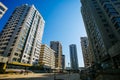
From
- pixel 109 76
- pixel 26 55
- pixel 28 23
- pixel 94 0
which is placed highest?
pixel 94 0

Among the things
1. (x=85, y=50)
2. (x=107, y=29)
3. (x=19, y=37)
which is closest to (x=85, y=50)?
(x=85, y=50)

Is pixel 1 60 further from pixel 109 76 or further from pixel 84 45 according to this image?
pixel 84 45

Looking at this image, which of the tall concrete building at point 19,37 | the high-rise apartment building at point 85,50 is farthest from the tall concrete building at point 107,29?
the high-rise apartment building at point 85,50

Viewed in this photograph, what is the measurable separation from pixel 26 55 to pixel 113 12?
51762mm

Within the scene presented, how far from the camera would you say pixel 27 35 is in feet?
214

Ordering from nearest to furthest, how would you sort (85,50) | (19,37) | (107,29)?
(107,29)
(19,37)
(85,50)

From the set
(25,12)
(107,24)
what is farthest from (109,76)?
(25,12)

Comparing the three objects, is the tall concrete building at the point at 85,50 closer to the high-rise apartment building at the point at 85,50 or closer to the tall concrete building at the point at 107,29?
the high-rise apartment building at the point at 85,50

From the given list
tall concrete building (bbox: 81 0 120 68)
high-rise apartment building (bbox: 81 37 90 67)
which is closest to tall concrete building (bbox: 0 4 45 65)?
tall concrete building (bbox: 81 0 120 68)

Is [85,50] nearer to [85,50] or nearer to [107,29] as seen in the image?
[85,50]

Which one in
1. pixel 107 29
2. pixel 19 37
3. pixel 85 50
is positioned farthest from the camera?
pixel 85 50

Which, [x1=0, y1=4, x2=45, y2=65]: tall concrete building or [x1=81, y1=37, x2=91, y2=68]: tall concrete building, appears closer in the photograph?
[x1=0, y1=4, x2=45, y2=65]: tall concrete building

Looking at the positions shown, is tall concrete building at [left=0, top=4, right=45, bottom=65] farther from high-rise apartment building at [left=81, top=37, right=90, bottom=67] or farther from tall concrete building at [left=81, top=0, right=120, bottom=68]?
high-rise apartment building at [left=81, top=37, right=90, bottom=67]

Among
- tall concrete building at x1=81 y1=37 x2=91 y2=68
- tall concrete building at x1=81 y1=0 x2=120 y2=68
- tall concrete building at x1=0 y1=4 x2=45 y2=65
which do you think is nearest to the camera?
tall concrete building at x1=81 y1=0 x2=120 y2=68
